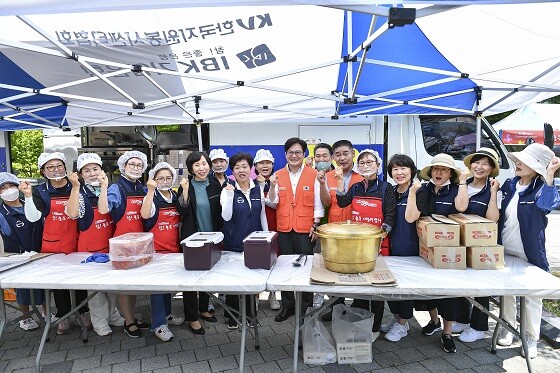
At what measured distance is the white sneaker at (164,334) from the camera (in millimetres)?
3395

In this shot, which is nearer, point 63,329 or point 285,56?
point 63,329

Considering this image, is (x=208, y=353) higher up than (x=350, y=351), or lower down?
lower down

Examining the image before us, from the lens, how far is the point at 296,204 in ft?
11.4

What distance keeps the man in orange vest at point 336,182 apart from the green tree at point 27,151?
13586 mm

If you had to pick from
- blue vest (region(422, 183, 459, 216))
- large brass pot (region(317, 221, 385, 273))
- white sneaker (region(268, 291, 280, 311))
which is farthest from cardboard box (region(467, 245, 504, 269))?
white sneaker (region(268, 291, 280, 311))

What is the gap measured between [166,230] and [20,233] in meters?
1.35

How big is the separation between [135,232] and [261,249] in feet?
4.06

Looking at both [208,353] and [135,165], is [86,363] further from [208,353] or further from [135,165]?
[135,165]

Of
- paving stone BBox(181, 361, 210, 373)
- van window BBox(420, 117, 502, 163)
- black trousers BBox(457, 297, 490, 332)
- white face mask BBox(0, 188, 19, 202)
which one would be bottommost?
paving stone BBox(181, 361, 210, 373)

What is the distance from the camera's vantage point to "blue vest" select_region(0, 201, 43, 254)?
11.0 feet

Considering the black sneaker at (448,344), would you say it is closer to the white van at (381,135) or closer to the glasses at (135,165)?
the glasses at (135,165)

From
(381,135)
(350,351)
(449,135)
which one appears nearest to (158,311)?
(350,351)

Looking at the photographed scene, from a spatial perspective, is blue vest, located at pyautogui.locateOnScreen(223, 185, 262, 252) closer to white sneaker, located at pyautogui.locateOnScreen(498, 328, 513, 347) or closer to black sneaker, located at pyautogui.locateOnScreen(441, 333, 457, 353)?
black sneaker, located at pyautogui.locateOnScreen(441, 333, 457, 353)

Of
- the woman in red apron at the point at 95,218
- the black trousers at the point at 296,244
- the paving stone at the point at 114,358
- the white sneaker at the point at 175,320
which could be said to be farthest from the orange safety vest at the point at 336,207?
the paving stone at the point at 114,358
